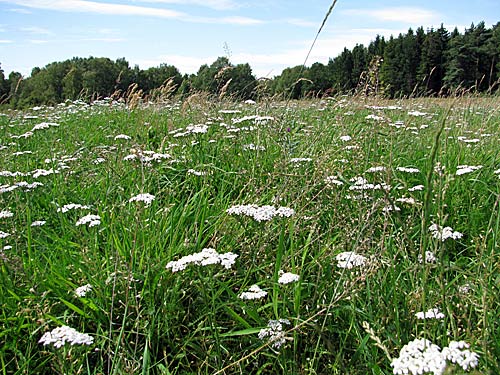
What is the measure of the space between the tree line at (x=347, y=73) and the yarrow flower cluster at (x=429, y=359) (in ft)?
10.8

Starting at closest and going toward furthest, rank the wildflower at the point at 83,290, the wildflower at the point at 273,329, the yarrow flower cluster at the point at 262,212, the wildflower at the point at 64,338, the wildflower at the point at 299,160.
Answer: the wildflower at the point at 64,338, the wildflower at the point at 273,329, the wildflower at the point at 83,290, the yarrow flower cluster at the point at 262,212, the wildflower at the point at 299,160

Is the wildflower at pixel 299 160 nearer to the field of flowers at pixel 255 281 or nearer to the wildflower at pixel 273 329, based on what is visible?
the field of flowers at pixel 255 281

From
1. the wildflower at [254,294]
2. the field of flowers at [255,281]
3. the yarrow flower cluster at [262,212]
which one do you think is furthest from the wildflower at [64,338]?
the yarrow flower cluster at [262,212]

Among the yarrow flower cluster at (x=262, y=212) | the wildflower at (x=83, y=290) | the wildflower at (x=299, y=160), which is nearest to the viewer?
the wildflower at (x=83, y=290)

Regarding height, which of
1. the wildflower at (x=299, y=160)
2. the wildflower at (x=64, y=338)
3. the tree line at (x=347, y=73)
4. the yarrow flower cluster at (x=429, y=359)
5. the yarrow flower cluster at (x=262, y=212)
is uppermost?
the tree line at (x=347, y=73)

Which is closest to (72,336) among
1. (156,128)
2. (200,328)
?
(200,328)

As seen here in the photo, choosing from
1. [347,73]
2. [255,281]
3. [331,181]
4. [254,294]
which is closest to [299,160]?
[331,181]

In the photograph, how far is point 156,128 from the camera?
211 inches

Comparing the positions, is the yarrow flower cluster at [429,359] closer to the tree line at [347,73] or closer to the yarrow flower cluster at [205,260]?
the yarrow flower cluster at [205,260]

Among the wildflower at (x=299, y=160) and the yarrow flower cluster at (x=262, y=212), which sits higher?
the wildflower at (x=299, y=160)

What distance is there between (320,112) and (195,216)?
14.5 feet

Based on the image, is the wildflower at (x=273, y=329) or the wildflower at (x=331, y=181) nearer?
the wildflower at (x=273, y=329)

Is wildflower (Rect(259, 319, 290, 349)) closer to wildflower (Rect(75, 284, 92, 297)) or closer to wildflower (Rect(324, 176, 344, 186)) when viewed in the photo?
wildflower (Rect(75, 284, 92, 297))

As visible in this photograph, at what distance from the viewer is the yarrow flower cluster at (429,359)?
3.82 feet
